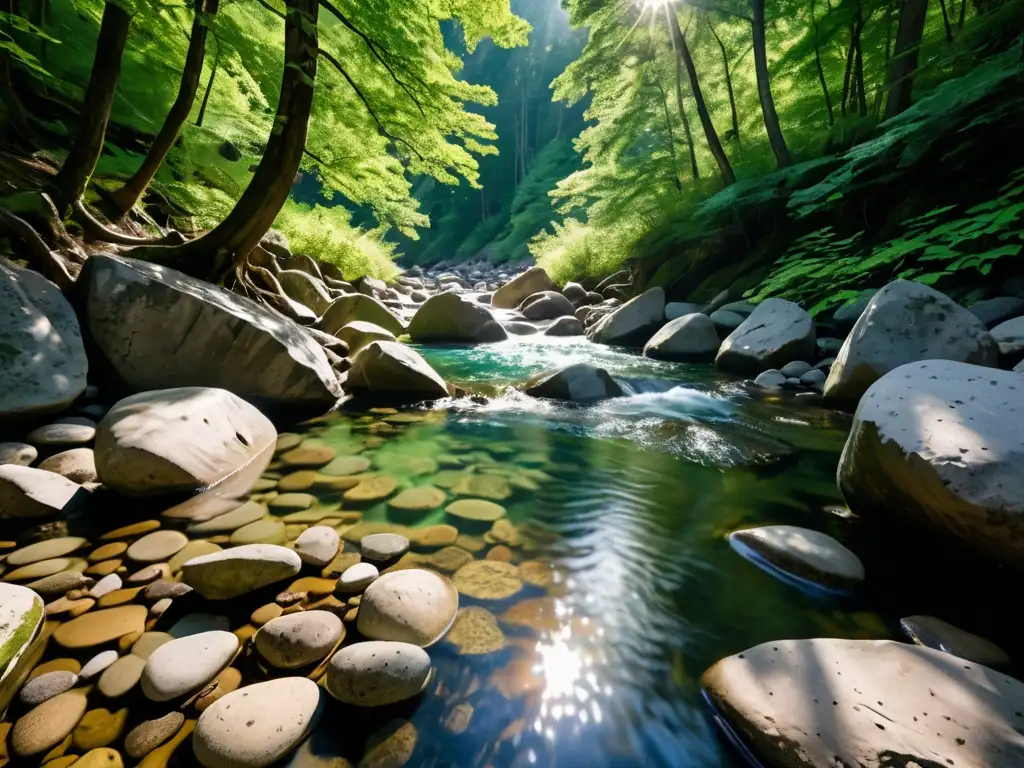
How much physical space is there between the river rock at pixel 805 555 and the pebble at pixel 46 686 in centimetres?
257

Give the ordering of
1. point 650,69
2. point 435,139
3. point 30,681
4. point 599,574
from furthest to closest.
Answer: point 650,69, point 435,139, point 599,574, point 30,681

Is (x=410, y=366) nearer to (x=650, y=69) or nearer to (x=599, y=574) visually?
(x=599, y=574)

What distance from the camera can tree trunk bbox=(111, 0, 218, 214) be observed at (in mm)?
4789

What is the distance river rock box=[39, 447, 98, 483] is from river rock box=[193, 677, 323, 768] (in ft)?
6.87

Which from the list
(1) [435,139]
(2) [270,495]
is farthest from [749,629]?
(1) [435,139]

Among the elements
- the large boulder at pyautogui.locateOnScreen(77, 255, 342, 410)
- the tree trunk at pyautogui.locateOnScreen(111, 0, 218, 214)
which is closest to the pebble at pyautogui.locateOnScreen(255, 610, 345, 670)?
the large boulder at pyautogui.locateOnScreen(77, 255, 342, 410)

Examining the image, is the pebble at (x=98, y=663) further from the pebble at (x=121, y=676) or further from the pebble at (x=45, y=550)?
the pebble at (x=45, y=550)

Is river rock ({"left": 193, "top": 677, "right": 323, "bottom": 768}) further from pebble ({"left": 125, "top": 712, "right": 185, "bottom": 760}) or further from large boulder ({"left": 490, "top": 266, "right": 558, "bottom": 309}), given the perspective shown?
large boulder ({"left": 490, "top": 266, "right": 558, "bottom": 309})

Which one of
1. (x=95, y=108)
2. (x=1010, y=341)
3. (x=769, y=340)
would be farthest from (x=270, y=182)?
(x=1010, y=341)

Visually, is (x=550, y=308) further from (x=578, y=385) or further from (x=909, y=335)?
(x=909, y=335)

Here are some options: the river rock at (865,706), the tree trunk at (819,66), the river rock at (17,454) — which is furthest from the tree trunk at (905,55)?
the river rock at (17,454)

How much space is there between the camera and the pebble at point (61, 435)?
2.76 metres

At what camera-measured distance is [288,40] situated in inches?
166

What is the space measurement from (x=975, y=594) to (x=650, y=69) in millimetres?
12975
